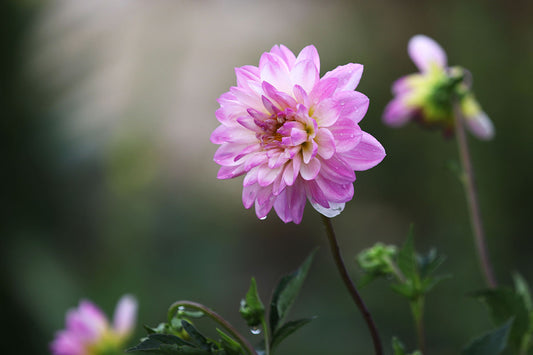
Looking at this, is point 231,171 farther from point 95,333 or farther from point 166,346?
point 95,333

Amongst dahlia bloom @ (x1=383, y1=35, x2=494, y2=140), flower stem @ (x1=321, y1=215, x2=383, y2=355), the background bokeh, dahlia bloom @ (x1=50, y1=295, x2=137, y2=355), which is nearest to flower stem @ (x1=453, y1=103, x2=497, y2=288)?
dahlia bloom @ (x1=383, y1=35, x2=494, y2=140)

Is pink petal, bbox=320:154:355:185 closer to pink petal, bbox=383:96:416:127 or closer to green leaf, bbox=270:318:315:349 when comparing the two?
green leaf, bbox=270:318:315:349

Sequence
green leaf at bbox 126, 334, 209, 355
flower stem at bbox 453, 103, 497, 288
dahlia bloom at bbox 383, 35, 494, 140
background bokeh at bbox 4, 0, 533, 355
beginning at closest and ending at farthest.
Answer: green leaf at bbox 126, 334, 209, 355, flower stem at bbox 453, 103, 497, 288, dahlia bloom at bbox 383, 35, 494, 140, background bokeh at bbox 4, 0, 533, 355

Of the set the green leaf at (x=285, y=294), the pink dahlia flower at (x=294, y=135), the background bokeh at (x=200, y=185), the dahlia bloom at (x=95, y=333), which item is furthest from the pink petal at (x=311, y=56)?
the background bokeh at (x=200, y=185)

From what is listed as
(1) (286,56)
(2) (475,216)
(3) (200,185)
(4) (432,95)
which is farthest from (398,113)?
(3) (200,185)

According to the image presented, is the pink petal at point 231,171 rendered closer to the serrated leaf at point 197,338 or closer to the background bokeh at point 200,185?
the serrated leaf at point 197,338

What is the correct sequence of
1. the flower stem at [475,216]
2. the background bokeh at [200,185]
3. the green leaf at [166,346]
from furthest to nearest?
the background bokeh at [200,185] → the flower stem at [475,216] → the green leaf at [166,346]
